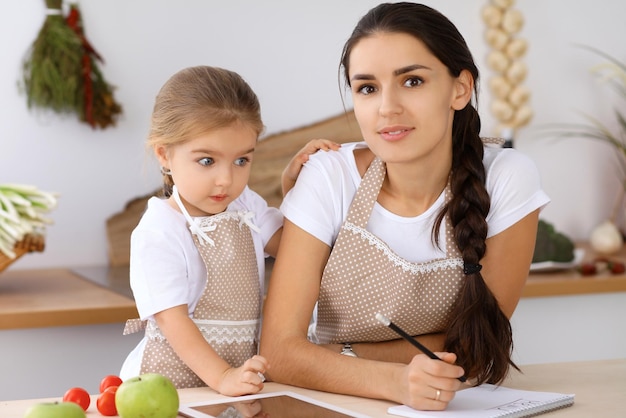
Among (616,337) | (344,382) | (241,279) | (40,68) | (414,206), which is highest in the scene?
(40,68)

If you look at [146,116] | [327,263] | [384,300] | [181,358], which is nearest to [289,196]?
[327,263]

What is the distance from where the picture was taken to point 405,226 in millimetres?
1613

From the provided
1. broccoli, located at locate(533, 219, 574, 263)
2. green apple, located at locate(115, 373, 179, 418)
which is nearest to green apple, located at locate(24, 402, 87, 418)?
green apple, located at locate(115, 373, 179, 418)

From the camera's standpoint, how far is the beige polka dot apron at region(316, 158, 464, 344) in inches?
60.8

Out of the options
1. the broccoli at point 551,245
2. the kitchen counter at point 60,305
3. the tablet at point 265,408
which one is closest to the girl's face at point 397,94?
the tablet at point 265,408

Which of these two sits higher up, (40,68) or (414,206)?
(40,68)

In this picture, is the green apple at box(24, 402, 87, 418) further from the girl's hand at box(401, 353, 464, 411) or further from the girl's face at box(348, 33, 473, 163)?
the girl's face at box(348, 33, 473, 163)

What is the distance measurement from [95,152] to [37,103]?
9.0 inches

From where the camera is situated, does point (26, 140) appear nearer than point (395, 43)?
No

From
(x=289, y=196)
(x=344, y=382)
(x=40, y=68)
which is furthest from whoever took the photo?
(x=40, y=68)

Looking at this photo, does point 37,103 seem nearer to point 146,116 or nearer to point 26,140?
point 26,140

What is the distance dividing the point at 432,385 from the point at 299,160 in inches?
22.6

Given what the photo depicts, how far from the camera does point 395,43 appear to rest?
4.98ft

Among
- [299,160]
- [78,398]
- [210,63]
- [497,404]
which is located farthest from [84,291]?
[497,404]
